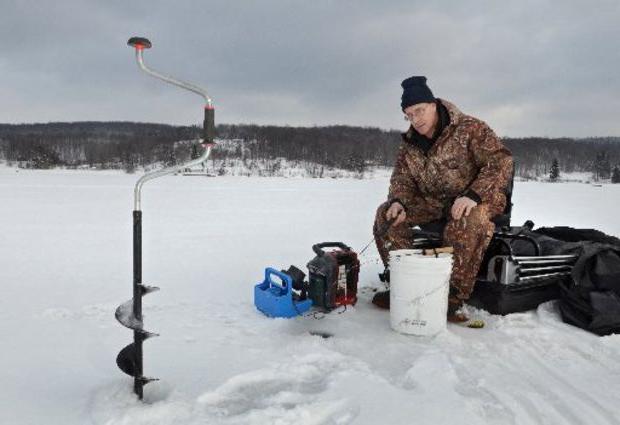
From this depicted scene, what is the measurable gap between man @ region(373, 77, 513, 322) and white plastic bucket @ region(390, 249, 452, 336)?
0.35 meters

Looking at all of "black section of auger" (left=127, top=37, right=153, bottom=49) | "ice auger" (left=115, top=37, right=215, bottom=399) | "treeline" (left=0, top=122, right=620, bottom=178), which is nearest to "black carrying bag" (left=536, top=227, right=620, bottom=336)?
"ice auger" (left=115, top=37, right=215, bottom=399)

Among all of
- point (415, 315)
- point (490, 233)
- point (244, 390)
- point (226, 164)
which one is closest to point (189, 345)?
point (244, 390)

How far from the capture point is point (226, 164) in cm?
10344

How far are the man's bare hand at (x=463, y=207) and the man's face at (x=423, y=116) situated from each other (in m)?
0.74

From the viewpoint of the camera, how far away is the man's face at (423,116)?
12.4 ft

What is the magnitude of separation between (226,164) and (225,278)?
330 ft

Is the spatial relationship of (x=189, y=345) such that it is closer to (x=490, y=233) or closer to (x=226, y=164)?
(x=490, y=233)

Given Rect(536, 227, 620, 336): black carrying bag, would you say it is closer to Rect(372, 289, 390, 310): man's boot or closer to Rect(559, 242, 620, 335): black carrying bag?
Rect(559, 242, 620, 335): black carrying bag

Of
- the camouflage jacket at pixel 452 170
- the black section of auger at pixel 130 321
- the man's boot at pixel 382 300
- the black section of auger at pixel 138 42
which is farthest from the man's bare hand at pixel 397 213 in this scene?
the black section of auger at pixel 138 42

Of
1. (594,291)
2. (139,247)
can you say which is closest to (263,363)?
(139,247)

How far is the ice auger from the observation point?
6.93 feet

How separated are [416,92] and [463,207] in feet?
3.17

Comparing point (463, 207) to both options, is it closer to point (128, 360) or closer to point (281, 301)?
point (281, 301)

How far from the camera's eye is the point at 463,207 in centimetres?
342
